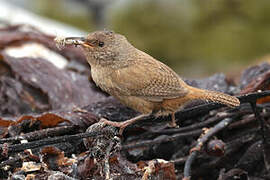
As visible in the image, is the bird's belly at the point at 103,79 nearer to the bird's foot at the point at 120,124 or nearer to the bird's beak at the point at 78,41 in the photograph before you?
the bird's beak at the point at 78,41

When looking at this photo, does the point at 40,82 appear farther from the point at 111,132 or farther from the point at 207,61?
the point at 207,61

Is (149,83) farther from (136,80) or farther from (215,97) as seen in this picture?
(215,97)

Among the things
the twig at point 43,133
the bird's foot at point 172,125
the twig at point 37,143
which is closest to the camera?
the twig at point 37,143

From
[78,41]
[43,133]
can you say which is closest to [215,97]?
[78,41]

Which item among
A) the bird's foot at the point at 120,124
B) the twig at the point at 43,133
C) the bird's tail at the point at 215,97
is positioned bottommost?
the twig at the point at 43,133

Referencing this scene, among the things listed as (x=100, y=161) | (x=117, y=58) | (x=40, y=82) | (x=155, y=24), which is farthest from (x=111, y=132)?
(x=155, y=24)

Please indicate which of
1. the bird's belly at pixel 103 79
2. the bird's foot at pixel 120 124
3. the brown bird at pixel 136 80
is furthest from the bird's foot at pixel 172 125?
the bird's belly at pixel 103 79

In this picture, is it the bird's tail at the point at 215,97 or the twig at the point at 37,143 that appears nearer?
the twig at the point at 37,143
